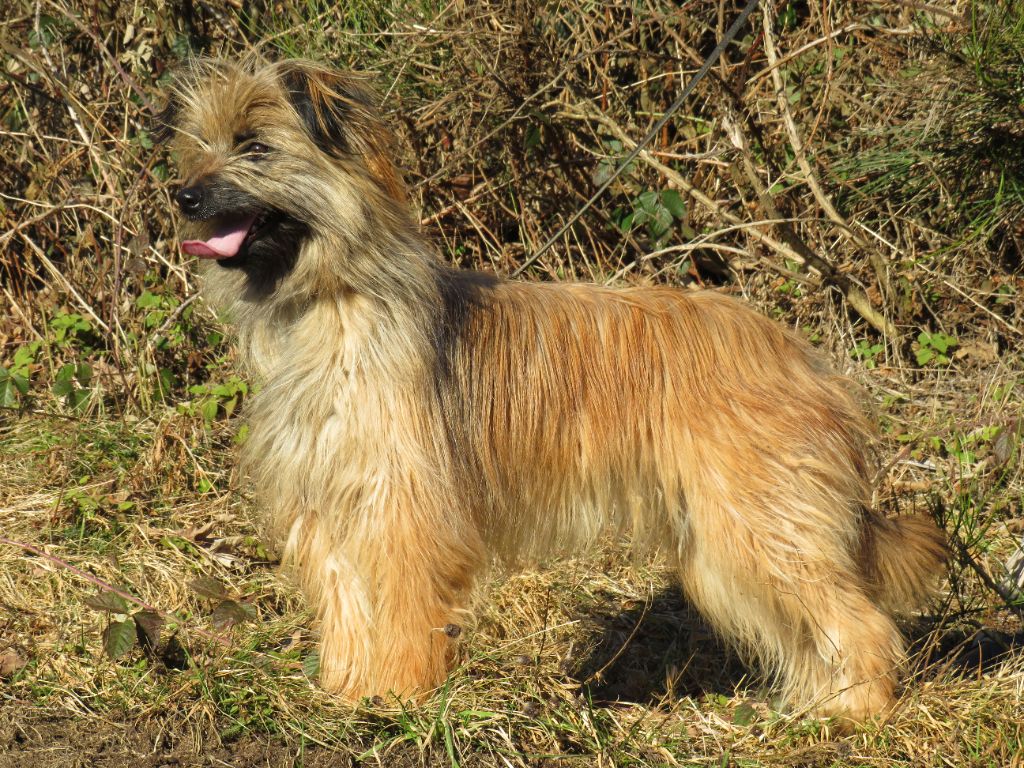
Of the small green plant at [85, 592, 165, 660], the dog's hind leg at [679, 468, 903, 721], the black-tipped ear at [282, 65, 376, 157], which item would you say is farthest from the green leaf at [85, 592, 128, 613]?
the dog's hind leg at [679, 468, 903, 721]

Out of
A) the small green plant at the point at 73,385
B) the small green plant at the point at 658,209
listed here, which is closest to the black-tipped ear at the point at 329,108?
the small green plant at the point at 658,209

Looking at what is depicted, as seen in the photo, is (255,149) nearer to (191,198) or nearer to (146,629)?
(191,198)

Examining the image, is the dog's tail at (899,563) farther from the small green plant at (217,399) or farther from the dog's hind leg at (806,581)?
the small green plant at (217,399)

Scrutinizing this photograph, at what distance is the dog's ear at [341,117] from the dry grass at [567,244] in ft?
4.81

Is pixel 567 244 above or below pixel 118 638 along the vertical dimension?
above

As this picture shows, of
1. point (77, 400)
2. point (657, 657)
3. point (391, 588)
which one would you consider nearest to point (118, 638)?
point (391, 588)

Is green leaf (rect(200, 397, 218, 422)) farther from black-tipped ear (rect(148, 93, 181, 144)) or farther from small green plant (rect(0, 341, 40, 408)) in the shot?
black-tipped ear (rect(148, 93, 181, 144))

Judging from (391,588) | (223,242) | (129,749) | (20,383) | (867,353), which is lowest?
(129,749)

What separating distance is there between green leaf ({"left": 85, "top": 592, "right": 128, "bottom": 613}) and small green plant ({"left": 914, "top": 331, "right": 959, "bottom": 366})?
15.3 feet

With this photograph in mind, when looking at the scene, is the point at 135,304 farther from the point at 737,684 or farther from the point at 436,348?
the point at 737,684

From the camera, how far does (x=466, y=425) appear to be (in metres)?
3.85

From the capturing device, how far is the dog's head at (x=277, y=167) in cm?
351

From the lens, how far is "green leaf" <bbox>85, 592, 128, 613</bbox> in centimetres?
395

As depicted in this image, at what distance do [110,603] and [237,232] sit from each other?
1.47m
